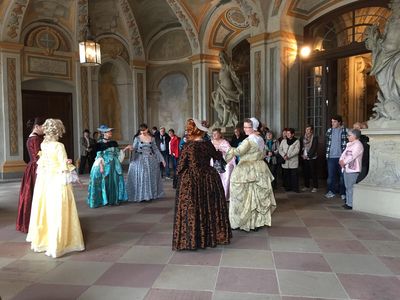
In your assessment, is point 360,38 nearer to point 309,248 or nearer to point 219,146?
point 219,146

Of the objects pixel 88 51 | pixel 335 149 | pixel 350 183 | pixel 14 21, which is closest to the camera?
pixel 350 183

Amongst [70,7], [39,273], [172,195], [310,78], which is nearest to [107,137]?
[172,195]

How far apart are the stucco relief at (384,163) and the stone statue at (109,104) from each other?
9.77m

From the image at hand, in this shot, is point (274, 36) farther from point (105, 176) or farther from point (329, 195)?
point (105, 176)

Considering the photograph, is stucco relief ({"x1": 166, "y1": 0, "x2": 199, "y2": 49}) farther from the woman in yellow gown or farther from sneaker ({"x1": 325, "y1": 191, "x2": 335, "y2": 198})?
the woman in yellow gown

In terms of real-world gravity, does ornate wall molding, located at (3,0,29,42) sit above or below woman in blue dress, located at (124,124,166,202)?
above

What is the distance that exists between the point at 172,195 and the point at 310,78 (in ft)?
16.8

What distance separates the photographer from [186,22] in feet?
38.5

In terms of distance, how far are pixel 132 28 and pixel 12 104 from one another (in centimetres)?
492

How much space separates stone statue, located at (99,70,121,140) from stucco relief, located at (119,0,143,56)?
1.38m

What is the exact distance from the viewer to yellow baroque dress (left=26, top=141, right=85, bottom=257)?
12.5ft

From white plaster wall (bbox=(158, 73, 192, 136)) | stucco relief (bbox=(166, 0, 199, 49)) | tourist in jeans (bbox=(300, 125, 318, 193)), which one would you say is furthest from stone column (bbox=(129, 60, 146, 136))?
tourist in jeans (bbox=(300, 125, 318, 193))

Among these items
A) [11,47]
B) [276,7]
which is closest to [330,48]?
[276,7]

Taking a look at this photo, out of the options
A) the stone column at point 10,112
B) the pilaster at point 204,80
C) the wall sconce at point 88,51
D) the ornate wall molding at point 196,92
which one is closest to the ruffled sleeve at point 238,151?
the wall sconce at point 88,51
